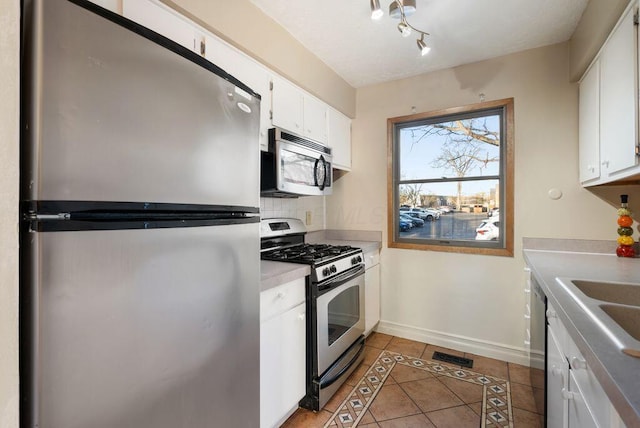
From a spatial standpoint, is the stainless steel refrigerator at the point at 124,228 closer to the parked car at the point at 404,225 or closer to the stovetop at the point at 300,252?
the stovetop at the point at 300,252

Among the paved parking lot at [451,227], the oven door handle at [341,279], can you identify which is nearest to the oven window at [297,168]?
the oven door handle at [341,279]

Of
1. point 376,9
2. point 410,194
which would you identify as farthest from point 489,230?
point 376,9

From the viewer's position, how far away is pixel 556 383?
→ 1234mm

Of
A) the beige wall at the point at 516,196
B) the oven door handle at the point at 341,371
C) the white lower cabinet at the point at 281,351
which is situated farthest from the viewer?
the beige wall at the point at 516,196

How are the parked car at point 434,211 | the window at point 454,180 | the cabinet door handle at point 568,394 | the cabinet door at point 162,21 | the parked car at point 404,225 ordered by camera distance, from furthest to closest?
the parked car at point 404,225 → the parked car at point 434,211 → the window at point 454,180 → the cabinet door at point 162,21 → the cabinet door handle at point 568,394

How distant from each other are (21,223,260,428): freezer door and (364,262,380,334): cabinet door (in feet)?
5.46

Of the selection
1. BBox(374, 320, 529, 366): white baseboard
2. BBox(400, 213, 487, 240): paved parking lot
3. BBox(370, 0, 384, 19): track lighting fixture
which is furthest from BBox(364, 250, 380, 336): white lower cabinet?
BBox(370, 0, 384, 19): track lighting fixture

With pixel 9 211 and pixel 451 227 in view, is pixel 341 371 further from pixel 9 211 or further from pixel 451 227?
pixel 9 211

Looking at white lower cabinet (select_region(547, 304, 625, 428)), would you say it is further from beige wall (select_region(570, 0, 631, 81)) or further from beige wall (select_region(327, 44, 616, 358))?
beige wall (select_region(570, 0, 631, 81))

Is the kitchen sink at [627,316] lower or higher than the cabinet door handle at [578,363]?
higher

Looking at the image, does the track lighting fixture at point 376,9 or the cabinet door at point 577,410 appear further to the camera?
the track lighting fixture at point 376,9

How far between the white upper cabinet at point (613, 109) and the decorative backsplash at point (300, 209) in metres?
2.19

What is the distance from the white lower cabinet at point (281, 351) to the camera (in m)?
1.49

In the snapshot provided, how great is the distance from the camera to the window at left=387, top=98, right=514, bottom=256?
2498 mm
